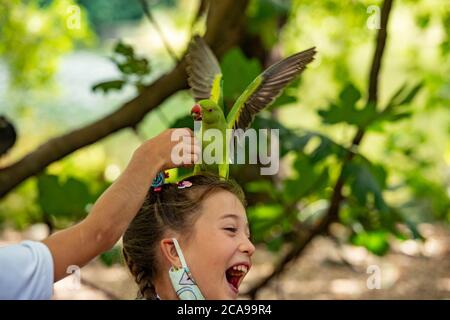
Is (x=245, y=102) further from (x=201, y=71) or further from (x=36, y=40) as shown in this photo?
(x=36, y=40)

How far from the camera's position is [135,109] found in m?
1.53

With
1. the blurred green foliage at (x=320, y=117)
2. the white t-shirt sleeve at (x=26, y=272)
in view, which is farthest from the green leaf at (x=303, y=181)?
the white t-shirt sleeve at (x=26, y=272)

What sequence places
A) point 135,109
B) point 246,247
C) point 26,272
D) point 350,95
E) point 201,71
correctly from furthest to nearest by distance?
1. point 135,109
2. point 350,95
3. point 201,71
4. point 246,247
5. point 26,272

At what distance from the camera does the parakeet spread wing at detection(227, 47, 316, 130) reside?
33.8 inches

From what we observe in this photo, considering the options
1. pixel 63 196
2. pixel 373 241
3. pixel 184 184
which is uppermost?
pixel 184 184

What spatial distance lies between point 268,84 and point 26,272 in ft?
1.20

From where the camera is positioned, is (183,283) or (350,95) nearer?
(183,283)

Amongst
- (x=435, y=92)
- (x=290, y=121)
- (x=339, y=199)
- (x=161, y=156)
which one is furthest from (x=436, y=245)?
(x=161, y=156)

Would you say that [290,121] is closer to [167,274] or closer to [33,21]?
[33,21]

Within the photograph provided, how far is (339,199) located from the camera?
156 centimetres

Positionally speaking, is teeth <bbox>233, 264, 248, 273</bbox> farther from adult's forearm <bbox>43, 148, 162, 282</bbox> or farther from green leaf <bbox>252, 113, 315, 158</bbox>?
green leaf <bbox>252, 113, 315, 158</bbox>

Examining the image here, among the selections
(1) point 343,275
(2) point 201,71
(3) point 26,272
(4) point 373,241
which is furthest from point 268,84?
(1) point 343,275

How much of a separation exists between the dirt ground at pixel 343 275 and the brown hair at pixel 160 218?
149cm

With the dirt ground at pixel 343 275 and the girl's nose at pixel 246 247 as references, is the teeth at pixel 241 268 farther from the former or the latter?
the dirt ground at pixel 343 275
